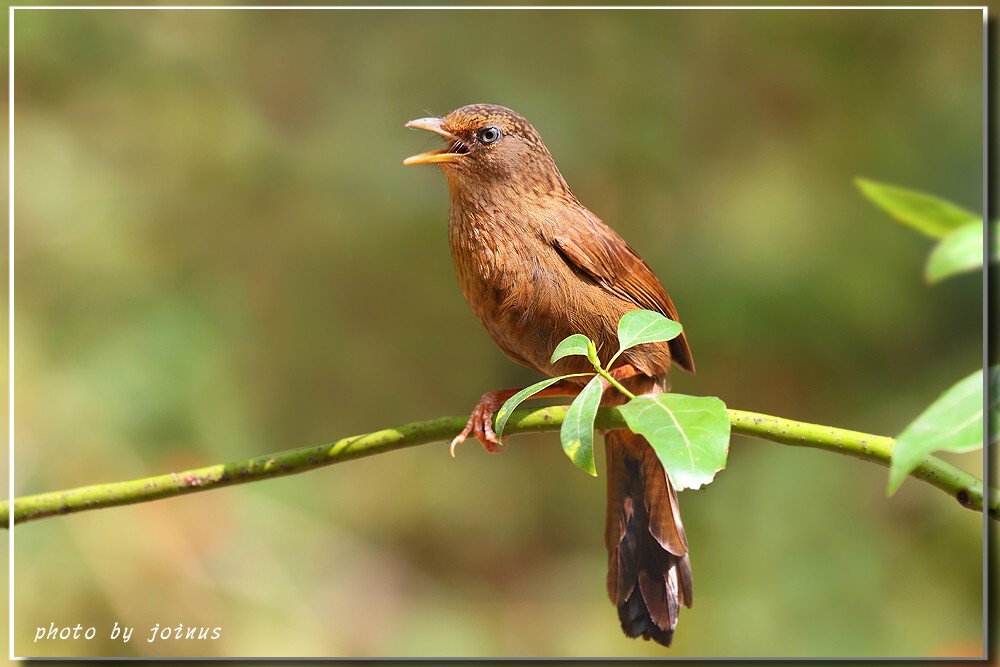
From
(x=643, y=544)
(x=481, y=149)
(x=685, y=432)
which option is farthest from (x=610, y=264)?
(x=685, y=432)

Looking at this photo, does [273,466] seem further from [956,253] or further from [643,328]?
[956,253]

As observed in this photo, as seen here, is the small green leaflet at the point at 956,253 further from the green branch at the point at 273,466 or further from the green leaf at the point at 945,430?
the green branch at the point at 273,466

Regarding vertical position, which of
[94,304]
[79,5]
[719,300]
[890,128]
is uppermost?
[79,5]

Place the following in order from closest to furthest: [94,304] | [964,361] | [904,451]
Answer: [904,451] < [964,361] < [94,304]

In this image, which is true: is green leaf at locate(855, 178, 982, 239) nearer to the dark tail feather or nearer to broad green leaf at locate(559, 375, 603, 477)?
broad green leaf at locate(559, 375, 603, 477)

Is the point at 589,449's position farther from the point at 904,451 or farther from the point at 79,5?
the point at 79,5

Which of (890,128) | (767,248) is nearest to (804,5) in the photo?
(890,128)

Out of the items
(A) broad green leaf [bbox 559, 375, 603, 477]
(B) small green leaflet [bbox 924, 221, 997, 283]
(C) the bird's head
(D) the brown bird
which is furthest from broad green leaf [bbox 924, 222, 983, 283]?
(C) the bird's head
